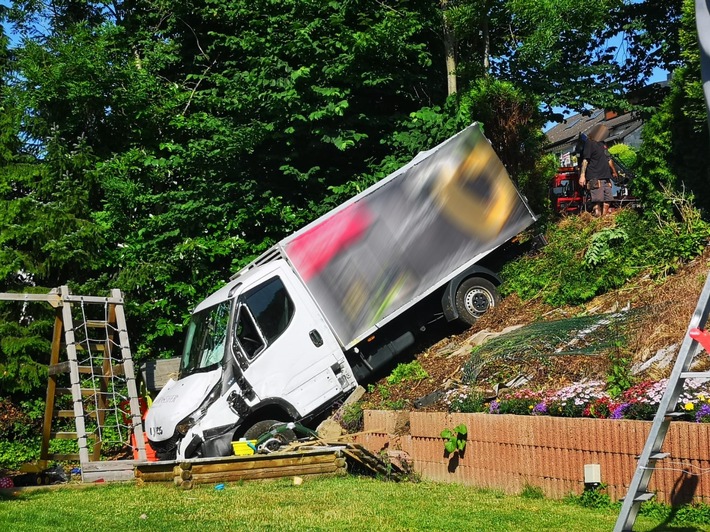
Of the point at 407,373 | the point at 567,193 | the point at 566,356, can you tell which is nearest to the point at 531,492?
the point at 566,356

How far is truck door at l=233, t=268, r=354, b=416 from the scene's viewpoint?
13.6 meters

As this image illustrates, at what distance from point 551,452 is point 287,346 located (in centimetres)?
578

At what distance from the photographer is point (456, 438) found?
33.2ft

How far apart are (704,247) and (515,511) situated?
21.6 feet

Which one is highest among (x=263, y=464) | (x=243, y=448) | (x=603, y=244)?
(x=603, y=244)

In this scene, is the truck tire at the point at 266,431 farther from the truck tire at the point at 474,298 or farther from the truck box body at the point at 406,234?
the truck tire at the point at 474,298

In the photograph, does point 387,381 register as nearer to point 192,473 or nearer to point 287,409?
point 287,409

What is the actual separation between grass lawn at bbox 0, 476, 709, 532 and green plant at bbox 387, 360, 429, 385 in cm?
311

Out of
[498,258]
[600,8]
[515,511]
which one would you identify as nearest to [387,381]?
[498,258]

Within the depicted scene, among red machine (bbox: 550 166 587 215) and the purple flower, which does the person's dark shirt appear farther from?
the purple flower

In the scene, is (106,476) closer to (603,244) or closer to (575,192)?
(603,244)

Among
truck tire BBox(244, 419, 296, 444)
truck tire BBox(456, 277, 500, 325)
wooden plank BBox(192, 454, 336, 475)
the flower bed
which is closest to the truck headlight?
truck tire BBox(244, 419, 296, 444)

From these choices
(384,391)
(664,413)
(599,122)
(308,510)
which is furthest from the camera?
(599,122)

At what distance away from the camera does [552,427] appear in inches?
351
